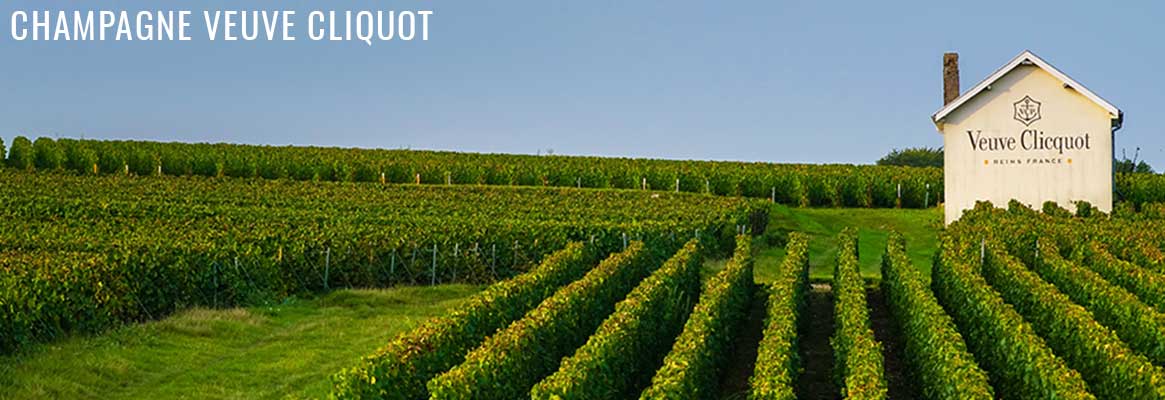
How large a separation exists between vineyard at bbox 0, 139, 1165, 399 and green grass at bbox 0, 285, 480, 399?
78 centimetres

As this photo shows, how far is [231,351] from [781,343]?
13.8 m

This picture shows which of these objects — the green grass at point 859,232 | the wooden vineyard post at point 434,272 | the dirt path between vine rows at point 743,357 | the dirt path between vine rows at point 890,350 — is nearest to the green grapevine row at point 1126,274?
the dirt path between vine rows at point 890,350

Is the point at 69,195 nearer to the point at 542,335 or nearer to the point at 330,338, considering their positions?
the point at 330,338

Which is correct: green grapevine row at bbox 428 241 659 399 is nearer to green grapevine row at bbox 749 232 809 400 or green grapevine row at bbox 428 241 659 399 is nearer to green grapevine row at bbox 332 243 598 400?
green grapevine row at bbox 332 243 598 400

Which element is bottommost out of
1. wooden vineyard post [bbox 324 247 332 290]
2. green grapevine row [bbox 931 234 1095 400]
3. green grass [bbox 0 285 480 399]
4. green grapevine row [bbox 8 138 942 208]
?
green grass [bbox 0 285 480 399]

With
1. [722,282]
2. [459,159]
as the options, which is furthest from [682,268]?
[459,159]

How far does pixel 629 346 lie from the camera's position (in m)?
22.5

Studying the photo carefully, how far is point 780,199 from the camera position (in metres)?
71.8

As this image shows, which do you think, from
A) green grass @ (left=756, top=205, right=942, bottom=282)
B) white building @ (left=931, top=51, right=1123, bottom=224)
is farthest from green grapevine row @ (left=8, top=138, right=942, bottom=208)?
white building @ (left=931, top=51, right=1123, bottom=224)

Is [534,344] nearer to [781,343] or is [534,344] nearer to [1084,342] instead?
[781,343]

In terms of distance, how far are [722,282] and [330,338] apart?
29.5ft

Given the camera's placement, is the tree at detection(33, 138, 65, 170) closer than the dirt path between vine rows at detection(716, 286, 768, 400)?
No

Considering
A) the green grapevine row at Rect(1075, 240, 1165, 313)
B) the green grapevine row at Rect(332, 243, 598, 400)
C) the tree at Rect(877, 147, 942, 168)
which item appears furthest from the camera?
the tree at Rect(877, 147, 942, 168)

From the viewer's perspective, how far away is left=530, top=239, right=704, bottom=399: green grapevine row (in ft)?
61.5
